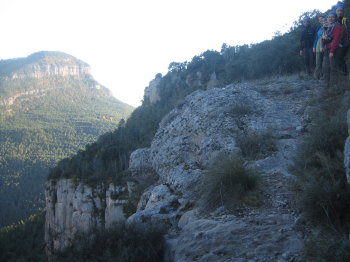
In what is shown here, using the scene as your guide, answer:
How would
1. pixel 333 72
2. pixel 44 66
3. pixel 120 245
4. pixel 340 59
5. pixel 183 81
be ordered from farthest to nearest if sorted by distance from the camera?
pixel 44 66 → pixel 183 81 → pixel 340 59 → pixel 333 72 → pixel 120 245

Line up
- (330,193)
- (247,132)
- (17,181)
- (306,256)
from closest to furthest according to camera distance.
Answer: (306,256) → (330,193) → (247,132) → (17,181)

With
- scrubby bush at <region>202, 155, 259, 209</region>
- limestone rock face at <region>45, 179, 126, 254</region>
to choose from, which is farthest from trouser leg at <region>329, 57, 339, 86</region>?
limestone rock face at <region>45, 179, 126, 254</region>

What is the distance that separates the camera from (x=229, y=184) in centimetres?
417

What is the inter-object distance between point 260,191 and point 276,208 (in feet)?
1.67

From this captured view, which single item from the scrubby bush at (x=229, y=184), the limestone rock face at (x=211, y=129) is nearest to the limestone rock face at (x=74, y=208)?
the limestone rock face at (x=211, y=129)

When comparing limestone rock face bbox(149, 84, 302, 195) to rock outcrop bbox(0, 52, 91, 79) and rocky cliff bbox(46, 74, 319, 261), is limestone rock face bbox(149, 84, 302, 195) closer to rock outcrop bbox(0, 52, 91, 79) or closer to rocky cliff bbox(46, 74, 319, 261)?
rocky cliff bbox(46, 74, 319, 261)

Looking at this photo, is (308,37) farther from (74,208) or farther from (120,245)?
(74,208)

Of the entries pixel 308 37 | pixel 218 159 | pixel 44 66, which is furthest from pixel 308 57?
pixel 44 66

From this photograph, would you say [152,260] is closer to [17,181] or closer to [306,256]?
[306,256]

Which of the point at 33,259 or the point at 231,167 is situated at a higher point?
the point at 231,167

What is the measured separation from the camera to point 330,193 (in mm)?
2926

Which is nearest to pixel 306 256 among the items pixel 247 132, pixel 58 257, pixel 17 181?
pixel 58 257

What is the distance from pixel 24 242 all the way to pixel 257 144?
126 feet

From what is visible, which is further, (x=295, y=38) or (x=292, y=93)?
(x=295, y=38)
